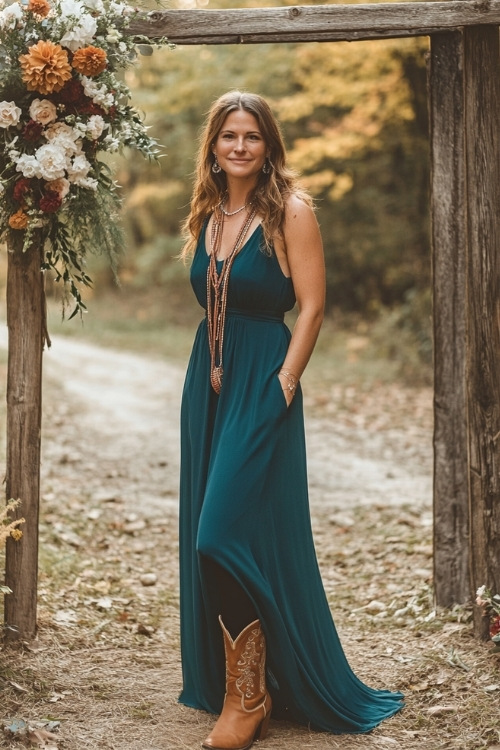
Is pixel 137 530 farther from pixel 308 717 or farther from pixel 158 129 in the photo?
pixel 158 129

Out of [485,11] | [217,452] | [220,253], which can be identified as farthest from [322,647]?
[485,11]

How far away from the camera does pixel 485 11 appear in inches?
157

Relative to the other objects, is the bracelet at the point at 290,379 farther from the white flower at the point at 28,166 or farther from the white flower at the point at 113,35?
the white flower at the point at 113,35

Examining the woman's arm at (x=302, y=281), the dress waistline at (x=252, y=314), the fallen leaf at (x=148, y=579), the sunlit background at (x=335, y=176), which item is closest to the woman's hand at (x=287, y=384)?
the woman's arm at (x=302, y=281)

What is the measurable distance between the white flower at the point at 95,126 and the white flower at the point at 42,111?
0.15m

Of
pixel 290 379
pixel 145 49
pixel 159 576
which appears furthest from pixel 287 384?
pixel 159 576

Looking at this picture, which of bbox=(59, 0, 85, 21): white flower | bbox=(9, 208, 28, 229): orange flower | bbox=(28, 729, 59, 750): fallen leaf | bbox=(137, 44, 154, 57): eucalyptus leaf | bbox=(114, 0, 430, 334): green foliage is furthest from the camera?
bbox=(114, 0, 430, 334): green foliage

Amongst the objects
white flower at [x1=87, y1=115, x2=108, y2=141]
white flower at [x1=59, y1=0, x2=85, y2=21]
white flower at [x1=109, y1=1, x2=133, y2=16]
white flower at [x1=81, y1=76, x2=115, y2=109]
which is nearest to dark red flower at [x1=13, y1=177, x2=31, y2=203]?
white flower at [x1=87, y1=115, x2=108, y2=141]

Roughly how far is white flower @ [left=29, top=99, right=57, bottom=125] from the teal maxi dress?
2.58 ft

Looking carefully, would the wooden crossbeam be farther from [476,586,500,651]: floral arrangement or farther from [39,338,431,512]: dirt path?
[39,338,431,512]: dirt path

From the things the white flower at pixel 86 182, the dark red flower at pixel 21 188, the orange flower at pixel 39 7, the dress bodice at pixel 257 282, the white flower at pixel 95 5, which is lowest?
the dress bodice at pixel 257 282

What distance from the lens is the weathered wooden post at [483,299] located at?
405 cm

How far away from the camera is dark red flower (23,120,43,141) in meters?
3.73

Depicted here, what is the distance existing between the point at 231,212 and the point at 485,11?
1.49 meters
